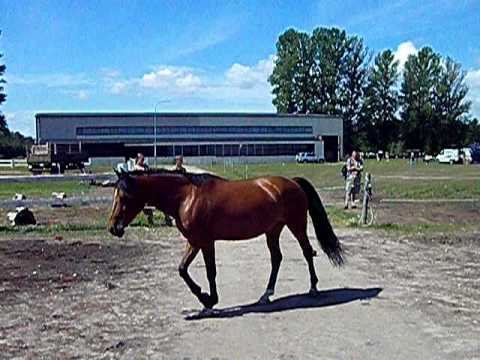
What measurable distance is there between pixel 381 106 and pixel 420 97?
597cm

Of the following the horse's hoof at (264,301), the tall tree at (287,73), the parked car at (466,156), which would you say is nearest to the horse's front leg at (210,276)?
the horse's hoof at (264,301)

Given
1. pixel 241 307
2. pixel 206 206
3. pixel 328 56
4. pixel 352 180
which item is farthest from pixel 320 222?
pixel 328 56

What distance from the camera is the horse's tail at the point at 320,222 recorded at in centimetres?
927

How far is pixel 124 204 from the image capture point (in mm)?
8242

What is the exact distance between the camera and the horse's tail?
9266mm

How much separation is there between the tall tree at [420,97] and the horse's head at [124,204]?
351 feet

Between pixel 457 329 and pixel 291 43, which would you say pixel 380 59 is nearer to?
pixel 291 43

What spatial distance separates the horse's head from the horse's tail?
2130mm

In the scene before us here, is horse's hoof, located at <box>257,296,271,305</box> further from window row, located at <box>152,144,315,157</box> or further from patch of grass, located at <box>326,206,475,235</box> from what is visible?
window row, located at <box>152,144,315,157</box>

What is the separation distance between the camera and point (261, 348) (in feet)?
21.6

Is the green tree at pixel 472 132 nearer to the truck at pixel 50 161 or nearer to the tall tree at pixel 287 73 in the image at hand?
the tall tree at pixel 287 73

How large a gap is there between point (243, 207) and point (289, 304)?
4.17ft

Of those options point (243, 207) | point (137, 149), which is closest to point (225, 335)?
point (243, 207)

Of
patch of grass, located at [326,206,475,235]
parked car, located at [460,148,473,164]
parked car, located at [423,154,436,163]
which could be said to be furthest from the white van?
patch of grass, located at [326,206,475,235]
